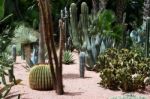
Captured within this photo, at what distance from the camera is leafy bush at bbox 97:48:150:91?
9.85 meters

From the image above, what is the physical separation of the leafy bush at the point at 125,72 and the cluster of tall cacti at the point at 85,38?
127cm

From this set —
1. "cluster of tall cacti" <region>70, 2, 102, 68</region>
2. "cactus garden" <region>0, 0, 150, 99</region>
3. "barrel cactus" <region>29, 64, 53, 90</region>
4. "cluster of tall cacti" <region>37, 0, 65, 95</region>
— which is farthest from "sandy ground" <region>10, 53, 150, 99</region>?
"cluster of tall cacti" <region>70, 2, 102, 68</region>

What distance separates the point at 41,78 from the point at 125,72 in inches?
71.3

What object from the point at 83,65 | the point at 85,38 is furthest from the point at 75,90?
the point at 85,38

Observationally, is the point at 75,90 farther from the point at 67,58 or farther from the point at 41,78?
the point at 67,58

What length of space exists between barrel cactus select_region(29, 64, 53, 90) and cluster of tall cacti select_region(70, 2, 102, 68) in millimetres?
2764

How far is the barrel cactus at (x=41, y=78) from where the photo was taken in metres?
9.80

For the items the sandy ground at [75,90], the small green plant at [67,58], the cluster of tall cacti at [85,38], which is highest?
the cluster of tall cacti at [85,38]

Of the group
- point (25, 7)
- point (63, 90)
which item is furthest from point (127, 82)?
point (25, 7)

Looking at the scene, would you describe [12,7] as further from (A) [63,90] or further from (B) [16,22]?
(A) [63,90]

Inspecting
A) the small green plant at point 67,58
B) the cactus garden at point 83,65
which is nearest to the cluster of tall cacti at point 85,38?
the cactus garden at point 83,65

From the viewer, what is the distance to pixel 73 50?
16875 mm

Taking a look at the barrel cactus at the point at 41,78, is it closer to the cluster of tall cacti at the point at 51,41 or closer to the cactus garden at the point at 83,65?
the cactus garden at the point at 83,65

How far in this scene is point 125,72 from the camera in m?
9.88
